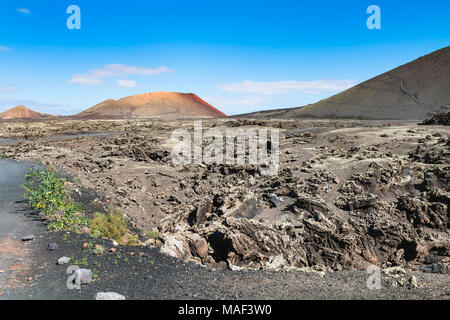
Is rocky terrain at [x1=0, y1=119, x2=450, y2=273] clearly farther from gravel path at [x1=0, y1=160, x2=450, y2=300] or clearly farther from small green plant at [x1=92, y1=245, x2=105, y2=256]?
small green plant at [x1=92, y1=245, x2=105, y2=256]

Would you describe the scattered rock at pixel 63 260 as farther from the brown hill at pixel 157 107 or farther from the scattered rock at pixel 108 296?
the brown hill at pixel 157 107

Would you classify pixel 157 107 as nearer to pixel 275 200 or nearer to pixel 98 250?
pixel 275 200

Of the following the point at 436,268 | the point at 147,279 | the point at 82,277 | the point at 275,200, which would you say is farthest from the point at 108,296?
the point at 436,268

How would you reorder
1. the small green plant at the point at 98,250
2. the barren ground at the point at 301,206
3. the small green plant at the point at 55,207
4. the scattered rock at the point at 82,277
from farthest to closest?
the barren ground at the point at 301,206, the small green plant at the point at 55,207, the small green plant at the point at 98,250, the scattered rock at the point at 82,277

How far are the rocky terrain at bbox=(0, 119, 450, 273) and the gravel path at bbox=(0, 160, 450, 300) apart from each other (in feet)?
2.76

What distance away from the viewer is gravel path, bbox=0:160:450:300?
511cm

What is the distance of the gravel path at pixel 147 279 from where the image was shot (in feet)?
16.8

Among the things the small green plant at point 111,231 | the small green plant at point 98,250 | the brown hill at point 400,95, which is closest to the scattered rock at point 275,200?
the small green plant at point 111,231

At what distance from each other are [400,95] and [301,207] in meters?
75.0

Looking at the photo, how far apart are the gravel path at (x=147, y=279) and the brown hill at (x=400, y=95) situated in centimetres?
6446

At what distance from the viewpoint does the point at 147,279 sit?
556 cm

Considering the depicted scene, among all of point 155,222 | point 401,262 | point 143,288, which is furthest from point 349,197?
point 143,288

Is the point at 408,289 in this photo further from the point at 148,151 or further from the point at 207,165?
the point at 148,151
